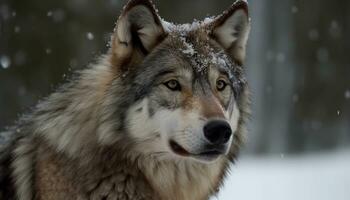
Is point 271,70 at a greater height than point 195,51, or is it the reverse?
point 195,51

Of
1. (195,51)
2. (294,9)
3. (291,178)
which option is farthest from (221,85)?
(294,9)

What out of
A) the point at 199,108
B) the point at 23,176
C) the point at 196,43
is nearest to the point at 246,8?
the point at 196,43

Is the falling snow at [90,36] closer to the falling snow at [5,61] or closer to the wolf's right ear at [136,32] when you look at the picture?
the falling snow at [5,61]

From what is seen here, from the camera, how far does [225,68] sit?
513 centimetres

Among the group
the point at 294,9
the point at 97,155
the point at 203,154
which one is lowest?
the point at 294,9

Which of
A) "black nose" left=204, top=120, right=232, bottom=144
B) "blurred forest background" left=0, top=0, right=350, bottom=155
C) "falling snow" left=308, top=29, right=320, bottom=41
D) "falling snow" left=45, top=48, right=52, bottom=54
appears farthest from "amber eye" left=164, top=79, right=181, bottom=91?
"falling snow" left=308, top=29, right=320, bottom=41

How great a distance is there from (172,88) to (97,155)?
71 cm

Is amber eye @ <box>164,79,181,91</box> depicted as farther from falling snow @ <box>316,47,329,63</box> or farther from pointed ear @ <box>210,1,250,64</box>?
falling snow @ <box>316,47,329,63</box>

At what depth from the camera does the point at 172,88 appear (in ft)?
16.2

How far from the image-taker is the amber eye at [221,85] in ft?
16.7

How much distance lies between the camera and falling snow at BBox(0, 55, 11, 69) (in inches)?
673

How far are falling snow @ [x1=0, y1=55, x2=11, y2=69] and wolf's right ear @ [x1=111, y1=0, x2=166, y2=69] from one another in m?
12.5

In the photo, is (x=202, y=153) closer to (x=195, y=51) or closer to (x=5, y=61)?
(x=195, y=51)

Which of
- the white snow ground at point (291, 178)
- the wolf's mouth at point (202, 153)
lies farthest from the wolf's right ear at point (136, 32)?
the white snow ground at point (291, 178)
